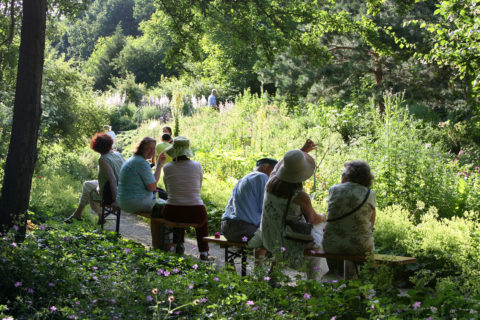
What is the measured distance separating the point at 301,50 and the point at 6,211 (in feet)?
15.5

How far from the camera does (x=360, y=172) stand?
4.64 meters

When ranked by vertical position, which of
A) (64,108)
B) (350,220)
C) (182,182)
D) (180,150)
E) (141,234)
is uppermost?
(64,108)

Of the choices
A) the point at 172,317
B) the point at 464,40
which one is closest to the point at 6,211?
the point at 172,317

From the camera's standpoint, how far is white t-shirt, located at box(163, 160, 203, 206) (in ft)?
20.4

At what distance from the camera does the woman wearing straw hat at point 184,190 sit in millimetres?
6211

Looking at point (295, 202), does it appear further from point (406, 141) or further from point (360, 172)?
point (406, 141)

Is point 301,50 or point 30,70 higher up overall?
point 301,50

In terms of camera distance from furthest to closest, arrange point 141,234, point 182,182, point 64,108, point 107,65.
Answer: point 107,65 < point 64,108 < point 141,234 < point 182,182

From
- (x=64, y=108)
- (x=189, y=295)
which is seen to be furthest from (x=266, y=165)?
(x=64, y=108)

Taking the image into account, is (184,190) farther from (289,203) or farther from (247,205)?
(289,203)

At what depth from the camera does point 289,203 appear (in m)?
4.79

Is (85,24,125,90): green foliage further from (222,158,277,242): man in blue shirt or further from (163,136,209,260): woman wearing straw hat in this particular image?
(222,158,277,242): man in blue shirt

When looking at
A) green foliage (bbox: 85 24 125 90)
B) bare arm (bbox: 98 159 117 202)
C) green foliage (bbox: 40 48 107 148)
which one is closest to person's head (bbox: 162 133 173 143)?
bare arm (bbox: 98 159 117 202)

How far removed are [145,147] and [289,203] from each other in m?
2.39
